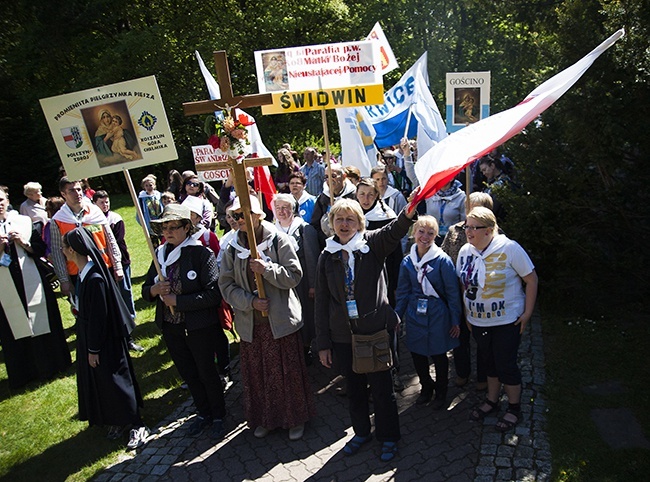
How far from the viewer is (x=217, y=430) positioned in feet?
17.1

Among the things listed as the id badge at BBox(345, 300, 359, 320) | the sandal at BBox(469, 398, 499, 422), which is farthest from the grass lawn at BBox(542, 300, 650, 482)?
the id badge at BBox(345, 300, 359, 320)

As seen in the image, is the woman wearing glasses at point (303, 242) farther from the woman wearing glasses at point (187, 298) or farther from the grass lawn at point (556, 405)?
the grass lawn at point (556, 405)

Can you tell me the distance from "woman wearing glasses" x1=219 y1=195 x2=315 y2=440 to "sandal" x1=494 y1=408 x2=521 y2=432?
1692 millimetres

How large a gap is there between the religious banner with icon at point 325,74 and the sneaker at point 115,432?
3623 millimetres

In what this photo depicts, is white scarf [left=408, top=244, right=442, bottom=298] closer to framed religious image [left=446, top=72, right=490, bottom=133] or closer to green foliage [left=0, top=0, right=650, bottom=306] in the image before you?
framed religious image [left=446, top=72, right=490, bottom=133]

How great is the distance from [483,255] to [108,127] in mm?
3492

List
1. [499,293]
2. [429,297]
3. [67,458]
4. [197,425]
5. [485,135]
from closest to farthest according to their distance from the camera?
[485,135]
[499,293]
[429,297]
[67,458]
[197,425]

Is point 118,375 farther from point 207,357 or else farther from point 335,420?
point 335,420

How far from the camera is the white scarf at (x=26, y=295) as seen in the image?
255 inches

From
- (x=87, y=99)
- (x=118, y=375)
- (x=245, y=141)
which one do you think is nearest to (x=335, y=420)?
(x=118, y=375)

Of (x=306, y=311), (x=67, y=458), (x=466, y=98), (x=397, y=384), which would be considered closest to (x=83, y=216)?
(x=67, y=458)

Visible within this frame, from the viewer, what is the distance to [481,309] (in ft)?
15.4

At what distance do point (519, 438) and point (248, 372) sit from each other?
96.0 inches

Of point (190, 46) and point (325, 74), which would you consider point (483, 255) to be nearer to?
point (325, 74)
